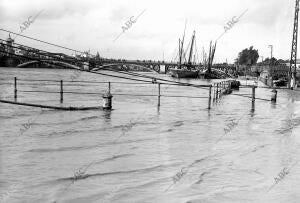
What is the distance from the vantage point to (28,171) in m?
8.80

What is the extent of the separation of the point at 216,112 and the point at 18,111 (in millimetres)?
9016

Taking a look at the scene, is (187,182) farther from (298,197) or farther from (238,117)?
(238,117)

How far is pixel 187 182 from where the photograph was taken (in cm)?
824

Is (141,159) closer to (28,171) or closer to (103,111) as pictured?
(28,171)

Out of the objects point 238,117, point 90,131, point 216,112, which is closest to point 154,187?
point 90,131

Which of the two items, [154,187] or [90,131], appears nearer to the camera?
[154,187]

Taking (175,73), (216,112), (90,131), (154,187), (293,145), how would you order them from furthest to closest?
1. (175,73)
2. (216,112)
3. (90,131)
4. (293,145)
5. (154,187)

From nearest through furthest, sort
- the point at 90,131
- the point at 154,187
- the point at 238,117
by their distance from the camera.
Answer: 1. the point at 154,187
2. the point at 90,131
3. the point at 238,117

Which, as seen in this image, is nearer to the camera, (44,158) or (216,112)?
(44,158)

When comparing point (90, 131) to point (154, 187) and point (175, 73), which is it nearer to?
point (154, 187)

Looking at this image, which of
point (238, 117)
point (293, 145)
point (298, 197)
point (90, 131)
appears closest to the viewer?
point (298, 197)

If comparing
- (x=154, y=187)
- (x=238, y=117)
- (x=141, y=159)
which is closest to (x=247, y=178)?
(x=154, y=187)

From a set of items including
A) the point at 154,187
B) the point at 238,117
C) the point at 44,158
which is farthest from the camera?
the point at 238,117

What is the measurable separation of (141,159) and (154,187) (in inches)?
88.5
